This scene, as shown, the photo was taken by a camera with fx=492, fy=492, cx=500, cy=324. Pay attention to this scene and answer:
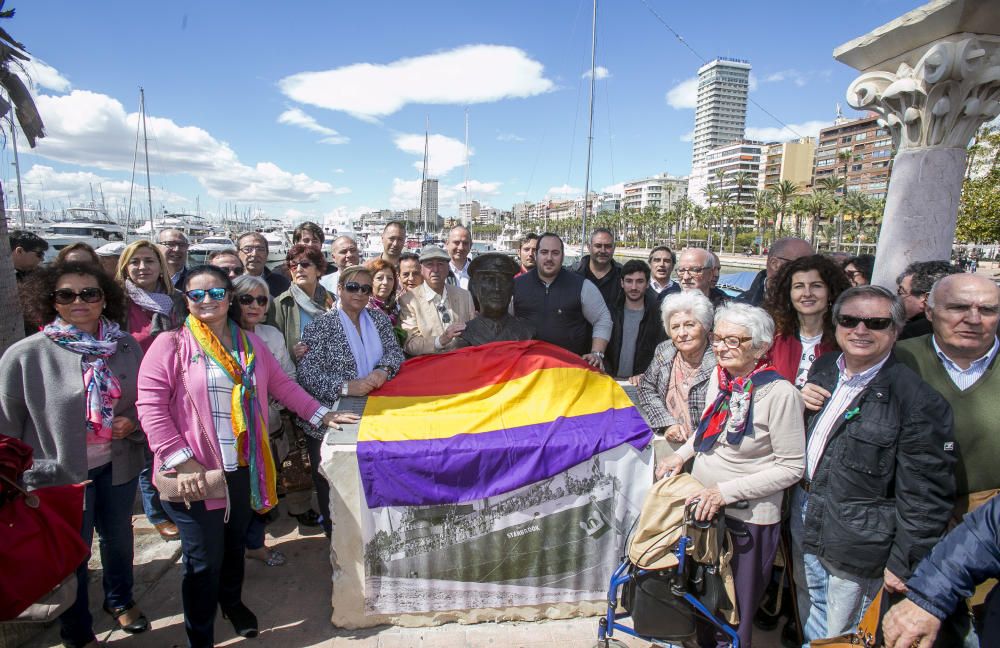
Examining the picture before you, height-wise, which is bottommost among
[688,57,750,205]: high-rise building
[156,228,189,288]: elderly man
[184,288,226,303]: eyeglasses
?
[184,288,226,303]: eyeglasses

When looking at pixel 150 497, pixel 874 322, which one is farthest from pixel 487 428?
pixel 150 497

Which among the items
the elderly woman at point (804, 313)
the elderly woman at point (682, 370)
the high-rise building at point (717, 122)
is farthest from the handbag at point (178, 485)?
the high-rise building at point (717, 122)

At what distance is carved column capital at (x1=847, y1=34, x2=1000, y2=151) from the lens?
4016 mm

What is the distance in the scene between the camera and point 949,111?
13.8 ft

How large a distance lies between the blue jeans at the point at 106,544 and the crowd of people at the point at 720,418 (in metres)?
0.01

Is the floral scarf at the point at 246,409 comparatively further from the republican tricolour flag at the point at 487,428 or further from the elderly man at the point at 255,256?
the elderly man at the point at 255,256

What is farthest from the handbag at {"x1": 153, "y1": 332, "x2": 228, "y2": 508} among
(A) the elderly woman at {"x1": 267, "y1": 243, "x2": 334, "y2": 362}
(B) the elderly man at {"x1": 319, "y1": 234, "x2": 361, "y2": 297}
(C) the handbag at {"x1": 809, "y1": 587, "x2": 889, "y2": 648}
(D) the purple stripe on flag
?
(B) the elderly man at {"x1": 319, "y1": 234, "x2": 361, "y2": 297}

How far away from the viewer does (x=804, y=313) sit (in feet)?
10.4

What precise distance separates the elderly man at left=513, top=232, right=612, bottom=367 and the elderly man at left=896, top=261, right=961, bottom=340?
2.18 m

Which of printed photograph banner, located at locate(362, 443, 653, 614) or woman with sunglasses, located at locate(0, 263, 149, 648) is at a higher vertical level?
woman with sunglasses, located at locate(0, 263, 149, 648)

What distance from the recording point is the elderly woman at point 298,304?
13.8 ft

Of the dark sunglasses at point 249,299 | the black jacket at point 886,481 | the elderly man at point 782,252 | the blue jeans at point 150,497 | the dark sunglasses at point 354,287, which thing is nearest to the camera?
the black jacket at point 886,481

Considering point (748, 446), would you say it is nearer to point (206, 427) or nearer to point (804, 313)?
point (804, 313)

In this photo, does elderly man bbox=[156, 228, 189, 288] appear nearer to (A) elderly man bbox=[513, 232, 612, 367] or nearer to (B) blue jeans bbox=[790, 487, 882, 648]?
(A) elderly man bbox=[513, 232, 612, 367]
